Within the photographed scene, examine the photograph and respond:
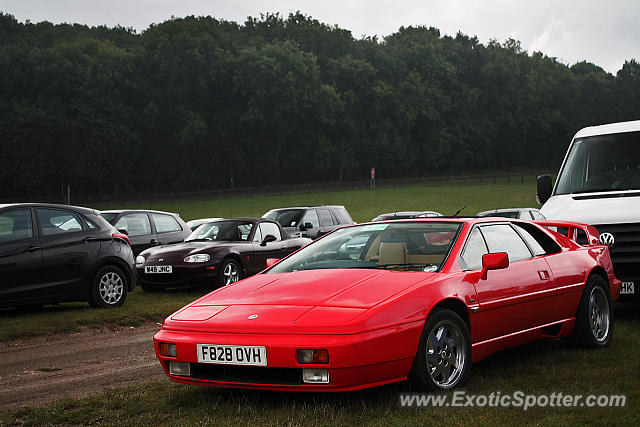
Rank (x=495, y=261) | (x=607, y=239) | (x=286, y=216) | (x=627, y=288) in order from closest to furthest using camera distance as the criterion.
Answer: (x=495, y=261) < (x=627, y=288) < (x=607, y=239) < (x=286, y=216)

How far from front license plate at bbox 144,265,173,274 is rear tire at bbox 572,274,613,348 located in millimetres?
8401

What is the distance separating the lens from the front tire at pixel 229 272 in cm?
1439

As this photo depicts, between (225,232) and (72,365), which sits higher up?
(225,232)

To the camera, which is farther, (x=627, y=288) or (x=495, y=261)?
(x=627, y=288)

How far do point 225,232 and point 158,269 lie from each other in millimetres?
1809

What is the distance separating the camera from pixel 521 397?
5.46 meters

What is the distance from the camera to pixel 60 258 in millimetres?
10961

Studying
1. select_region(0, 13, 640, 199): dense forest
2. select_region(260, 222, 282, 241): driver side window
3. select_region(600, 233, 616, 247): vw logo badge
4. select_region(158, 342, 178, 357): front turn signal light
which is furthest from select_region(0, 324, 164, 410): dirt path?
select_region(0, 13, 640, 199): dense forest

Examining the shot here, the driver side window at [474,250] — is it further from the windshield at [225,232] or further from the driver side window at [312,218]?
the driver side window at [312,218]

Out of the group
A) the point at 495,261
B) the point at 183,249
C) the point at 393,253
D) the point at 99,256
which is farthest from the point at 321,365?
the point at 183,249

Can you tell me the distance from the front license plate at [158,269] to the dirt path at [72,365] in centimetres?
410

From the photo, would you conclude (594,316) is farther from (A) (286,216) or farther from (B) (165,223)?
(A) (286,216)

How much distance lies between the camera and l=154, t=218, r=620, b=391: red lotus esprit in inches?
197

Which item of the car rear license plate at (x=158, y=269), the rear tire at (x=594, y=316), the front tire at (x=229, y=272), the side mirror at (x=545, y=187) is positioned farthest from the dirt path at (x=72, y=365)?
the side mirror at (x=545, y=187)
